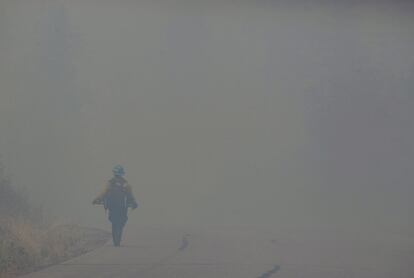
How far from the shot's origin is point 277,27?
19406 mm

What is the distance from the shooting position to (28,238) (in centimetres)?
1171

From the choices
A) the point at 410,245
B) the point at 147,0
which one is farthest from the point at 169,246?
the point at 147,0

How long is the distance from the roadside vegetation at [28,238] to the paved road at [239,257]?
0.52 m

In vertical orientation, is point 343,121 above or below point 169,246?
above

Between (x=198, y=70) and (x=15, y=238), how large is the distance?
19.1 meters

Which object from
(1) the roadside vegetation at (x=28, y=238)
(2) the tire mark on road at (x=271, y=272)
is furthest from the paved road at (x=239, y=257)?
(1) the roadside vegetation at (x=28, y=238)

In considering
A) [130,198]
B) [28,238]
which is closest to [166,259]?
[130,198]

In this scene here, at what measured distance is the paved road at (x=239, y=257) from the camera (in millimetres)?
10180

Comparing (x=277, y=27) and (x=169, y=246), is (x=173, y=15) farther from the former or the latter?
(x=169, y=246)

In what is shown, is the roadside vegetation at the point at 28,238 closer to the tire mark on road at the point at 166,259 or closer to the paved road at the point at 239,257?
the paved road at the point at 239,257

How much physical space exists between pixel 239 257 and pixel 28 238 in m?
4.03

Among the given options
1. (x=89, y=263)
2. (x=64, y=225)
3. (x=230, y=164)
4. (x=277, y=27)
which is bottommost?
(x=89, y=263)

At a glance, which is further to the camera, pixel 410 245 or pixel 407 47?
pixel 407 47

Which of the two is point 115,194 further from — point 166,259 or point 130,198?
point 166,259
